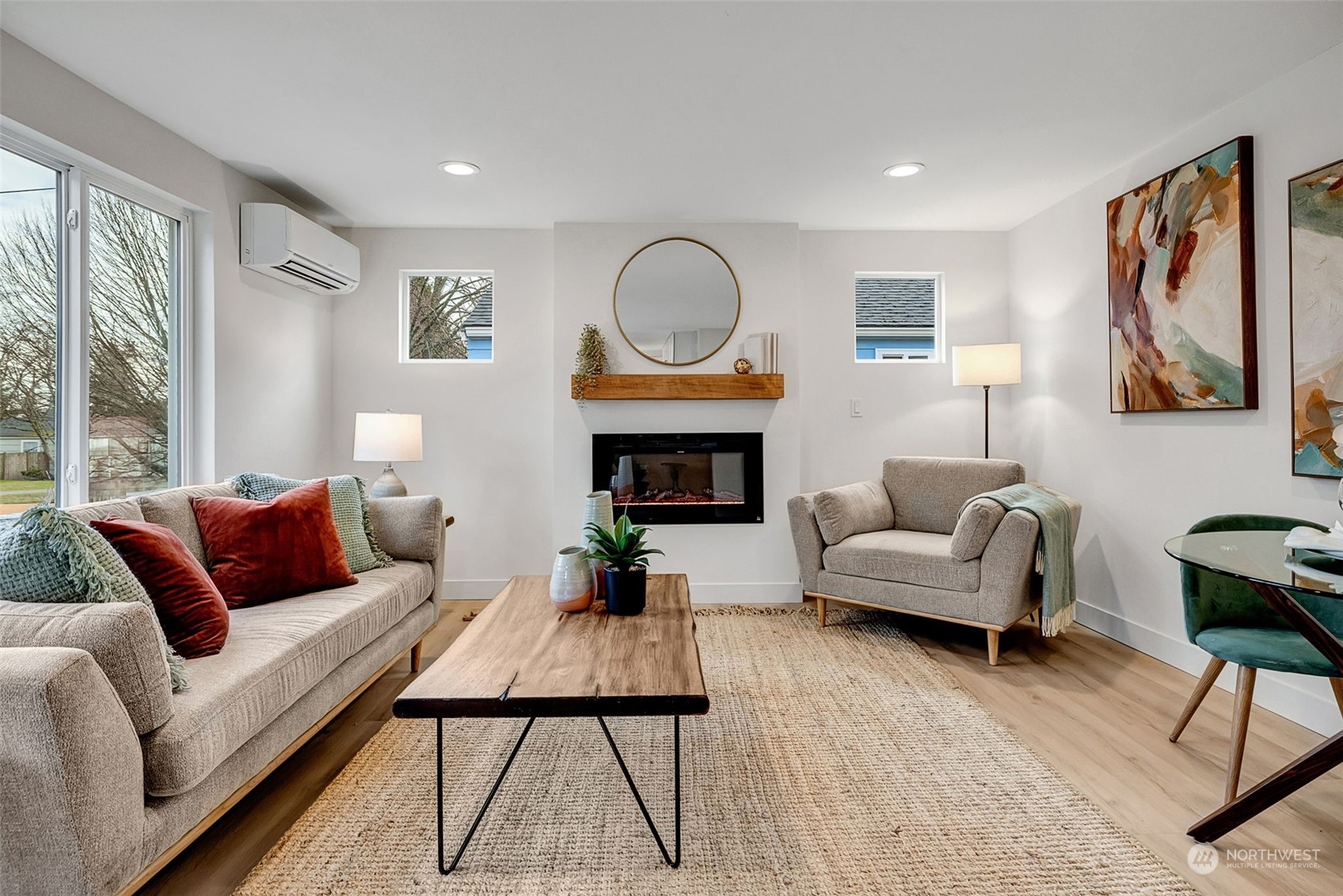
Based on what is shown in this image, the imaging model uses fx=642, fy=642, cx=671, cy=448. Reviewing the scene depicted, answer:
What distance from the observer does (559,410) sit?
12.8 feet

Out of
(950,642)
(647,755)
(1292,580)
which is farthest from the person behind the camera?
(950,642)

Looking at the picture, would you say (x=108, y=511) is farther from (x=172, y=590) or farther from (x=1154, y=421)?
(x=1154, y=421)

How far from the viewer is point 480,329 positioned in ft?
13.6

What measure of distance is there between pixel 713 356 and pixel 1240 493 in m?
2.53

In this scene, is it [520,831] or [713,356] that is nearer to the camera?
[520,831]

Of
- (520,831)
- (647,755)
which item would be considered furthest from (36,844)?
(647,755)

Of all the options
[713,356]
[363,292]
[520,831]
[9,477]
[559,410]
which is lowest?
[520,831]

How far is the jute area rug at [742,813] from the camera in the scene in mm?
1503

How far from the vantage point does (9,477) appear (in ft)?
6.93

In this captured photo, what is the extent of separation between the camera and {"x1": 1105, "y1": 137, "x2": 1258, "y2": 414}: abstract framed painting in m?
2.41

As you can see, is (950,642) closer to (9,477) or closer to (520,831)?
(520,831)

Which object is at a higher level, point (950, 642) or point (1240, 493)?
point (1240, 493)

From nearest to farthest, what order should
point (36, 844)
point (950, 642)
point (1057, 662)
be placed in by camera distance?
point (36, 844)
point (1057, 662)
point (950, 642)

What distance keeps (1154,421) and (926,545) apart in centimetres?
113
